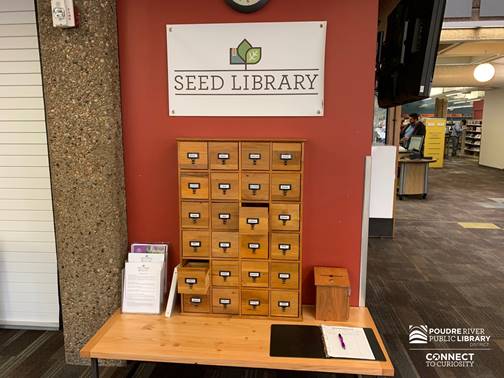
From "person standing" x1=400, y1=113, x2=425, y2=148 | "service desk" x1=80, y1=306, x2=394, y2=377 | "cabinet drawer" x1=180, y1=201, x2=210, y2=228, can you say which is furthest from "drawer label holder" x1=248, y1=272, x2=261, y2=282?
"person standing" x1=400, y1=113, x2=425, y2=148

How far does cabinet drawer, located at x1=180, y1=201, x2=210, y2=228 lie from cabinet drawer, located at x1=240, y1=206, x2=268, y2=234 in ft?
0.66

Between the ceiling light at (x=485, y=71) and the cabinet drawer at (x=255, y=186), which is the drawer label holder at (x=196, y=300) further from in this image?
the ceiling light at (x=485, y=71)

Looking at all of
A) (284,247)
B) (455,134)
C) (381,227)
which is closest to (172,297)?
(284,247)

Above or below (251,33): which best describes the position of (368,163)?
below

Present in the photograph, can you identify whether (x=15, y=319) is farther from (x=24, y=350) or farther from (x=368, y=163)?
(x=368, y=163)

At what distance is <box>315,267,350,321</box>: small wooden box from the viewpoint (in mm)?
2078

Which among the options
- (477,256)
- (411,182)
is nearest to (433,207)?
(411,182)

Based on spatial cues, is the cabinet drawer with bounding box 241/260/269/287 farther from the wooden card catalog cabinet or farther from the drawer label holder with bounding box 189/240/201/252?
the drawer label holder with bounding box 189/240/201/252

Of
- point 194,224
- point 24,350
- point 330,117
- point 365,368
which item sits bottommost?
point 24,350

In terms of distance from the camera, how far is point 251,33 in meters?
2.14

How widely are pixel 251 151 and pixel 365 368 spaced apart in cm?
116

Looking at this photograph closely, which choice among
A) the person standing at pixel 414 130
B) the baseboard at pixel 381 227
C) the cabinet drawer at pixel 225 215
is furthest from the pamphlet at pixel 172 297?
the person standing at pixel 414 130

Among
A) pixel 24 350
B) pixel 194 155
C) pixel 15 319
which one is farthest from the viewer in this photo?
pixel 15 319

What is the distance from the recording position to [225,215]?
2121mm
